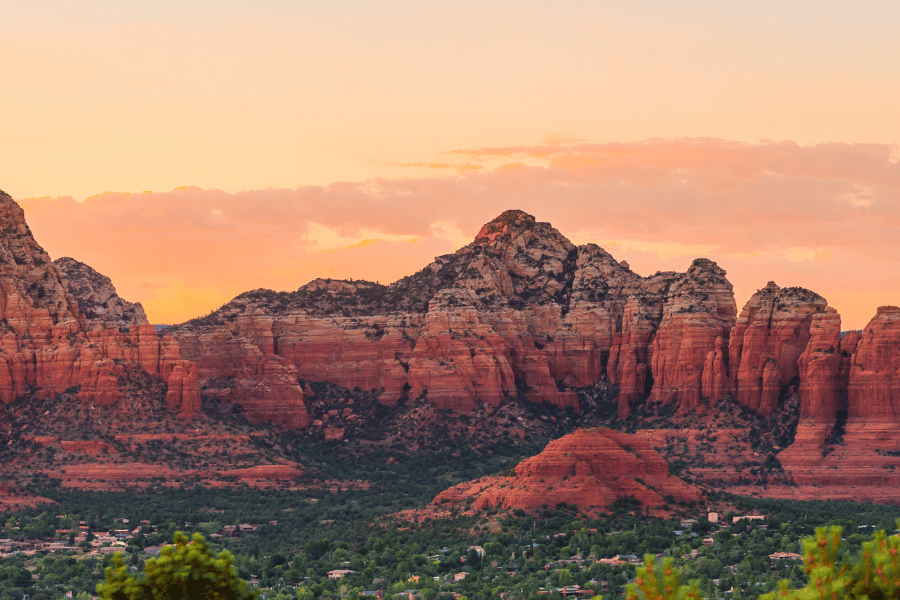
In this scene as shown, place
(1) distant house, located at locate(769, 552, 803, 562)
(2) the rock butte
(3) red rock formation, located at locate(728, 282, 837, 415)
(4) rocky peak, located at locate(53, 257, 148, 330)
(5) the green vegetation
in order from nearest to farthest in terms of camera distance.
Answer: (5) the green vegetation < (1) distant house, located at locate(769, 552, 803, 562) < (2) the rock butte < (3) red rock formation, located at locate(728, 282, 837, 415) < (4) rocky peak, located at locate(53, 257, 148, 330)

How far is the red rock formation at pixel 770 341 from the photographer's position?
17538cm

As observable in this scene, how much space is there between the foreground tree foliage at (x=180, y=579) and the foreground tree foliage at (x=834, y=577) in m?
12.8

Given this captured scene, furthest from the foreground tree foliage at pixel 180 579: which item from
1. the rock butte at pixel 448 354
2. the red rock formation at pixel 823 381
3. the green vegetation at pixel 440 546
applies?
the red rock formation at pixel 823 381

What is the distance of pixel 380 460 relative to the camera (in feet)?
597

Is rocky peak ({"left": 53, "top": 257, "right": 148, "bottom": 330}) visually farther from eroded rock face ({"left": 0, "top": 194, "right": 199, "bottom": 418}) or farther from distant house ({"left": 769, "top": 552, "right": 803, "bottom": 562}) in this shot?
distant house ({"left": 769, "top": 552, "right": 803, "bottom": 562})

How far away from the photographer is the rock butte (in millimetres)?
166750

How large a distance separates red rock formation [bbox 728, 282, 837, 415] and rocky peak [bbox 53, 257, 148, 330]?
63353 mm

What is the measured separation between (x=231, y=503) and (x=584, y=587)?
57.5 metres

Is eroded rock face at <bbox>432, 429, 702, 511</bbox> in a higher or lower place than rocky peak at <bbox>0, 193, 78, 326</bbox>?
lower

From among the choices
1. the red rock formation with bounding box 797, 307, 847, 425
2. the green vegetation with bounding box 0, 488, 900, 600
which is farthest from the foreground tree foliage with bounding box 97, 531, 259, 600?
the red rock formation with bounding box 797, 307, 847, 425

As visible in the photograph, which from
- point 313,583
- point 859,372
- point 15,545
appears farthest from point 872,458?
point 15,545

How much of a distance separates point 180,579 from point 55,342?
126652 mm

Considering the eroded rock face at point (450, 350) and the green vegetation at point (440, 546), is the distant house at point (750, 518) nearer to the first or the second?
the green vegetation at point (440, 546)

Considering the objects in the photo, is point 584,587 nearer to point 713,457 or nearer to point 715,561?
point 715,561
